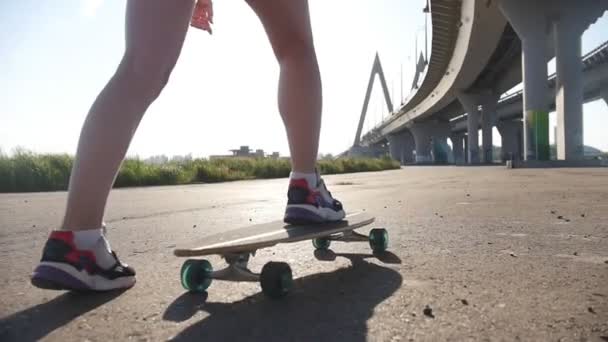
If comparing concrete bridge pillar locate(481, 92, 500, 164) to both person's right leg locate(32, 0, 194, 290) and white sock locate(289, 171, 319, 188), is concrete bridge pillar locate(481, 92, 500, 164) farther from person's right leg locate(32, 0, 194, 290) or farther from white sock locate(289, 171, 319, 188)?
person's right leg locate(32, 0, 194, 290)

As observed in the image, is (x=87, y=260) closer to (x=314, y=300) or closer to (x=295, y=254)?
(x=314, y=300)

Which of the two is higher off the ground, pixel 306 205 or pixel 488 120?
pixel 488 120

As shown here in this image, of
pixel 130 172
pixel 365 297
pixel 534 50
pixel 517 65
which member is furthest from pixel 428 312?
pixel 517 65

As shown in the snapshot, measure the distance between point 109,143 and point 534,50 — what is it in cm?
3006

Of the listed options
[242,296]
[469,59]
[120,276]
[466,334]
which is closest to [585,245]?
[466,334]

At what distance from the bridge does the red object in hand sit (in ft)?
90.9

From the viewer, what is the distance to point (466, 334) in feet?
3.94

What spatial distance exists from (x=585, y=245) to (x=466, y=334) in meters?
1.67

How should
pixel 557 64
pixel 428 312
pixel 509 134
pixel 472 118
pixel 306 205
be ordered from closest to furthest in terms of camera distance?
pixel 428 312 → pixel 306 205 → pixel 557 64 → pixel 472 118 → pixel 509 134

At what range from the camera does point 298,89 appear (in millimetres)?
2271

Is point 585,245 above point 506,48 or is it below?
below

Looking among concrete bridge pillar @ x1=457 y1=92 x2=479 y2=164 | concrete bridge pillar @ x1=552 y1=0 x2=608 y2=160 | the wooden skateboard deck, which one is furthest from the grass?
concrete bridge pillar @ x1=457 y1=92 x2=479 y2=164

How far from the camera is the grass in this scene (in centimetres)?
1125

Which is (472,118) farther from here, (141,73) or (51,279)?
(51,279)
